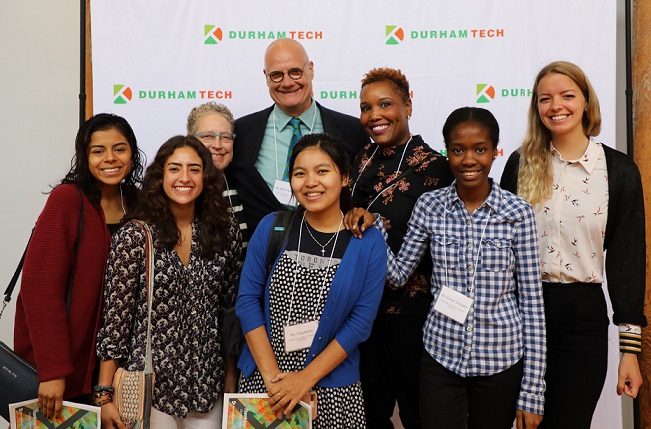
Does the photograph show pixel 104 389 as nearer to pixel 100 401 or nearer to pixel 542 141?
pixel 100 401

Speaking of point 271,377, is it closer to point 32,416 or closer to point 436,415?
point 436,415

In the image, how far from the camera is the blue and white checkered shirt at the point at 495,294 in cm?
189

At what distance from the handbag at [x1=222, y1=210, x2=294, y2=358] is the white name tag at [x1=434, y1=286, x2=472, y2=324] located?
0.62m

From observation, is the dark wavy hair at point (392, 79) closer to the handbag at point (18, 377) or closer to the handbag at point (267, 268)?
the handbag at point (267, 268)

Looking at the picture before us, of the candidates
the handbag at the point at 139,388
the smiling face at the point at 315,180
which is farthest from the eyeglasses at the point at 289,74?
the handbag at the point at 139,388

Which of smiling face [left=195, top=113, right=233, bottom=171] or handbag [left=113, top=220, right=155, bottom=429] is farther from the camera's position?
smiling face [left=195, top=113, right=233, bottom=171]

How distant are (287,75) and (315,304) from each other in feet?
4.26

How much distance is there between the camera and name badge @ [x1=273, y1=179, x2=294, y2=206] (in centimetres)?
258

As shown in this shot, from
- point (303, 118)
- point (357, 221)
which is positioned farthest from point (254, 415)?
Answer: point (303, 118)

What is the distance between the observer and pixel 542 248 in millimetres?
2125

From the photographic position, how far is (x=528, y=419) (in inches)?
74.5

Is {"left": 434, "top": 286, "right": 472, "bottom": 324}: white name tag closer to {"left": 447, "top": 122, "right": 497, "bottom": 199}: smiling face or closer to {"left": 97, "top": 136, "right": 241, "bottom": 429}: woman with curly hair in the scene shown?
{"left": 447, "top": 122, "right": 497, "bottom": 199}: smiling face

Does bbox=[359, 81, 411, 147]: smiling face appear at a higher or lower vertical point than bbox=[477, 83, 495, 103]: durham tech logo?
lower

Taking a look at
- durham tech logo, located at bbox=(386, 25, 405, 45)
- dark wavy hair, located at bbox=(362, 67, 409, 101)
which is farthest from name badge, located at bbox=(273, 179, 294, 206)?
durham tech logo, located at bbox=(386, 25, 405, 45)
